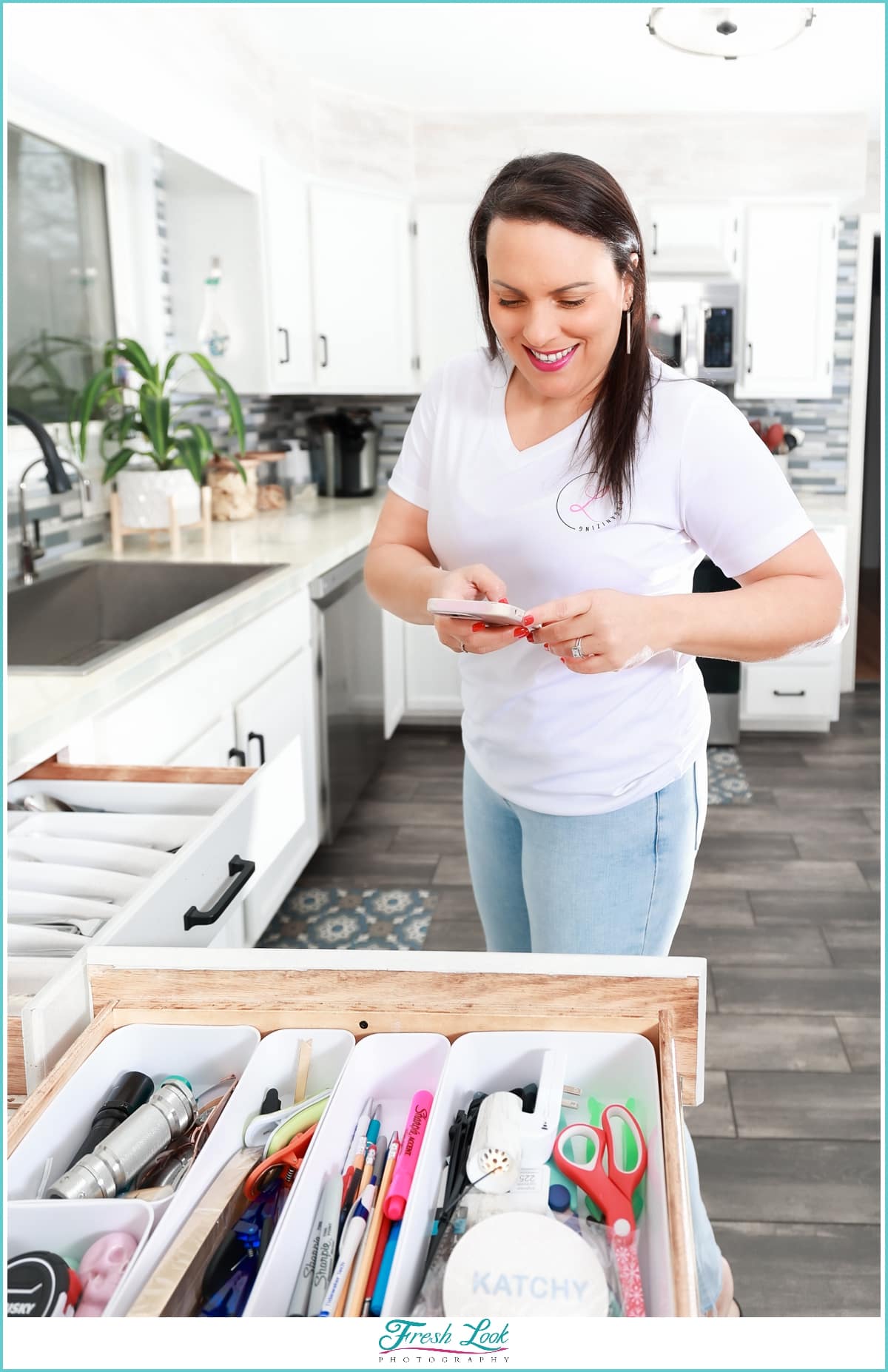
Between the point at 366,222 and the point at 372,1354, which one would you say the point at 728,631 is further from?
the point at 366,222

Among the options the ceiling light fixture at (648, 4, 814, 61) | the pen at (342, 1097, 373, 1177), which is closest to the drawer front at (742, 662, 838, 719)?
the ceiling light fixture at (648, 4, 814, 61)

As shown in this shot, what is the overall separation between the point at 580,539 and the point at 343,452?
335cm

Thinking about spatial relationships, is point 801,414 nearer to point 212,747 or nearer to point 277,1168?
point 212,747

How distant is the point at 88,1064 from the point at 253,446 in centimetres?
364

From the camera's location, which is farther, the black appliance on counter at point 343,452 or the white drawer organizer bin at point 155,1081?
the black appliance on counter at point 343,452

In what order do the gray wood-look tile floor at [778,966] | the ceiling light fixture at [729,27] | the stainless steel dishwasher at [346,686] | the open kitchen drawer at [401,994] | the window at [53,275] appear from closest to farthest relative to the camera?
the open kitchen drawer at [401,994] → the gray wood-look tile floor at [778,966] → the ceiling light fixture at [729,27] → the window at [53,275] → the stainless steel dishwasher at [346,686]

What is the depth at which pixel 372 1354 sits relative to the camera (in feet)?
2.07

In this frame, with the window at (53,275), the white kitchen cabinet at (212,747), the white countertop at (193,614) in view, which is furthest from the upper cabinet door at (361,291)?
the white kitchen cabinet at (212,747)

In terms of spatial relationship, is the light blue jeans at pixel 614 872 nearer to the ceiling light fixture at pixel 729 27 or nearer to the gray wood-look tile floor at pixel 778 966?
the gray wood-look tile floor at pixel 778 966

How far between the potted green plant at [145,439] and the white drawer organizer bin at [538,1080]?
2.22 metres

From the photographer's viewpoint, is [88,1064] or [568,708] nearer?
[88,1064]

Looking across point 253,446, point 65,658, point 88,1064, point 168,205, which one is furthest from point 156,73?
point 88,1064

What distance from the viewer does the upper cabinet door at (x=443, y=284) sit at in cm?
423

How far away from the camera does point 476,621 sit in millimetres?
1175
